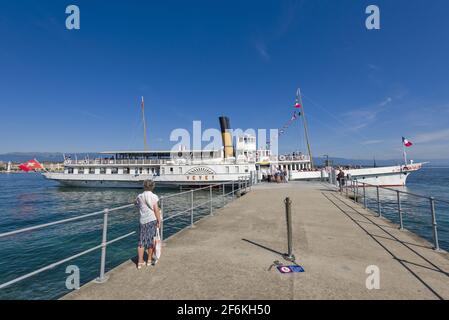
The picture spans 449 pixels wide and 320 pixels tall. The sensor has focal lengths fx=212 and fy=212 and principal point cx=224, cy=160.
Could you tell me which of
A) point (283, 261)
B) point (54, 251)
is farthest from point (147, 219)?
point (54, 251)

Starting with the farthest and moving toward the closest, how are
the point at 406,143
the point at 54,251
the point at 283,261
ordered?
the point at 406,143
the point at 54,251
the point at 283,261

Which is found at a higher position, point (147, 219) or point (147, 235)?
Answer: point (147, 219)

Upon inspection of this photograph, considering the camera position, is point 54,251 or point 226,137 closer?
point 54,251

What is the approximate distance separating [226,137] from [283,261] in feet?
Answer: 89.9

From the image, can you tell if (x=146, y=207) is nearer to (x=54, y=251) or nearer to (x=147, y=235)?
(x=147, y=235)

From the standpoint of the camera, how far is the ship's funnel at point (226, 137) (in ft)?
98.1

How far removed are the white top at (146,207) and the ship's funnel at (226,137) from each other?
26.6 meters

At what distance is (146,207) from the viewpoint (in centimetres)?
375

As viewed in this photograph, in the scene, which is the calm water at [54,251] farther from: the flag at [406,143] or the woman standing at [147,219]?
the flag at [406,143]

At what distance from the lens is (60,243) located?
33.6 ft
